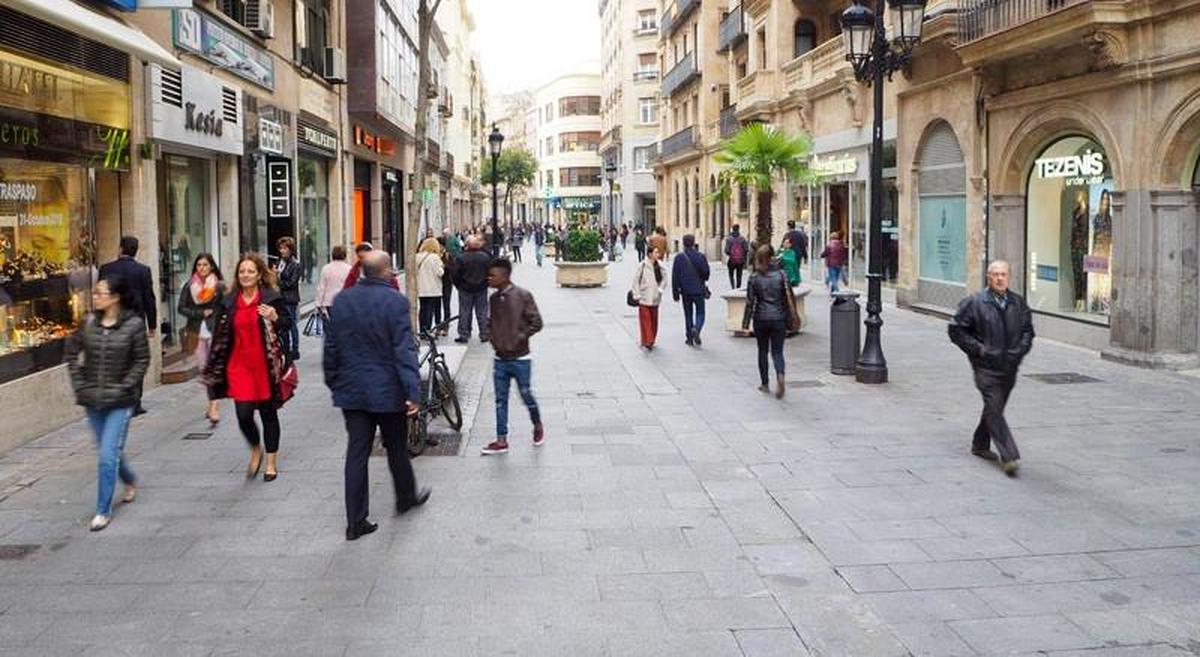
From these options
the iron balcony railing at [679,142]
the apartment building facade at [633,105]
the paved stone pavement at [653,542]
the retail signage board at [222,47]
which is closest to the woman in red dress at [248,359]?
the paved stone pavement at [653,542]

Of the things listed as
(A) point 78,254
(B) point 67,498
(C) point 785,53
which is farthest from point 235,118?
(C) point 785,53

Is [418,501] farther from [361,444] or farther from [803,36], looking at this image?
[803,36]

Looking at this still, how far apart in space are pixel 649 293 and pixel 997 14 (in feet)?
21.9

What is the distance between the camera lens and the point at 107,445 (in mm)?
7164

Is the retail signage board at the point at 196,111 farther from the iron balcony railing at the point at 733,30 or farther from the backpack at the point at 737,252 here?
the iron balcony railing at the point at 733,30

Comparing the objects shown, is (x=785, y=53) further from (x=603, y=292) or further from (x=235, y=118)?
(x=235, y=118)

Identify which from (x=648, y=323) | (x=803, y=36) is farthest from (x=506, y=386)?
(x=803, y=36)

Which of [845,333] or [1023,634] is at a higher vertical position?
[845,333]

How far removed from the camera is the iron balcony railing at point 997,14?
49.4 ft

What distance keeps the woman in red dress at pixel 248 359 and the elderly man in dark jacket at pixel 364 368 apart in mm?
1549

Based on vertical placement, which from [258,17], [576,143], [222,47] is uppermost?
[576,143]

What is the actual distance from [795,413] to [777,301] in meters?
1.56

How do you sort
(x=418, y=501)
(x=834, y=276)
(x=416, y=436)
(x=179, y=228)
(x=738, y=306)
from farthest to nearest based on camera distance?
(x=834, y=276) → (x=738, y=306) → (x=179, y=228) → (x=416, y=436) → (x=418, y=501)

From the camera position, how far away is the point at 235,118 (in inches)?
649
